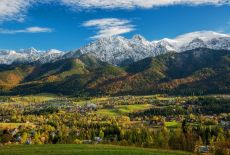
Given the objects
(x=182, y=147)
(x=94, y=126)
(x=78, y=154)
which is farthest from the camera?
(x=94, y=126)

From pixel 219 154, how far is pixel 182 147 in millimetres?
8123

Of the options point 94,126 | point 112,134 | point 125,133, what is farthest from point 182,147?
point 94,126

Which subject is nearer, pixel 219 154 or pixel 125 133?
pixel 219 154

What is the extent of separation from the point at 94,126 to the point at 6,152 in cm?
14036

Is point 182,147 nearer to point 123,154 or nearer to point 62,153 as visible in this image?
point 123,154

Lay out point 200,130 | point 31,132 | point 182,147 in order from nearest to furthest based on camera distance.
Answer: point 182,147
point 200,130
point 31,132

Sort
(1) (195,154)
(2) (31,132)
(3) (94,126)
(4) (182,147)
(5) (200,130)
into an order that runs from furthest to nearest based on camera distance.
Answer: (3) (94,126), (2) (31,132), (5) (200,130), (4) (182,147), (1) (195,154)

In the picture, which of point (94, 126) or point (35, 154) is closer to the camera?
point (35, 154)

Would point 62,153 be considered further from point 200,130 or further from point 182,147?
point 200,130

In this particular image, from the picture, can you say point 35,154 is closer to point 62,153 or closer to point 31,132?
point 62,153

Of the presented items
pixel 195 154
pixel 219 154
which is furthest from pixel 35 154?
pixel 219 154

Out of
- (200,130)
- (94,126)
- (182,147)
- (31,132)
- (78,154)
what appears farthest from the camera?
(94,126)

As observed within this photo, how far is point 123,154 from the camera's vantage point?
46.5 metres

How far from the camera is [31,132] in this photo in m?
162
